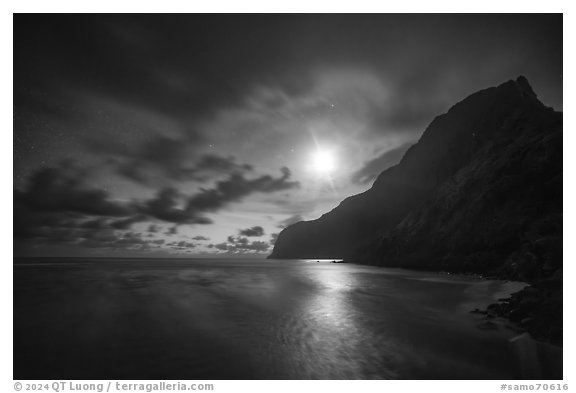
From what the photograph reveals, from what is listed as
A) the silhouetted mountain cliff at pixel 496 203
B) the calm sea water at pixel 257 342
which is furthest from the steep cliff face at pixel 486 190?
the calm sea water at pixel 257 342

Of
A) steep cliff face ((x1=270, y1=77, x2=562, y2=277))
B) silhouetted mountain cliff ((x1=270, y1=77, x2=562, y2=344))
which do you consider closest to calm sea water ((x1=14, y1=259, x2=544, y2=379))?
silhouetted mountain cliff ((x1=270, y1=77, x2=562, y2=344))

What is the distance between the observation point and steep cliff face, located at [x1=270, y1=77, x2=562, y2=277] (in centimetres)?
3250

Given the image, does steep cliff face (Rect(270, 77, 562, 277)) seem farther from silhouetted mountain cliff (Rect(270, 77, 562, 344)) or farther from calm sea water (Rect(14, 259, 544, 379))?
calm sea water (Rect(14, 259, 544, 379))

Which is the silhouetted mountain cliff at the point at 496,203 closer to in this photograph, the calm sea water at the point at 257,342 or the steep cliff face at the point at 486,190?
the steep cliff face at the point at 486,190

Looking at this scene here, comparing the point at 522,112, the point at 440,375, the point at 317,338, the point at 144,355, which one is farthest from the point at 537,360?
the point at 522,112

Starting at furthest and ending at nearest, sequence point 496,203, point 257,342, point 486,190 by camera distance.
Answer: point 486,190
point 496,203
point 257,342

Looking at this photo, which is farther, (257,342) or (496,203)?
(496,203)

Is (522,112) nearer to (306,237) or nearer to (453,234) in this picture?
(453,234)

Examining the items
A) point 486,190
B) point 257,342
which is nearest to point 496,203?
point 486,190

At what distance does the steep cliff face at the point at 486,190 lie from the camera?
3250cm

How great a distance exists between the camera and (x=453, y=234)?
4550cm

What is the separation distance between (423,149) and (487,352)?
99.1 metres

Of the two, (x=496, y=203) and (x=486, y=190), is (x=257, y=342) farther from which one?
(x=486, y=190)

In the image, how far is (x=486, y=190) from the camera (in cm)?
4194
